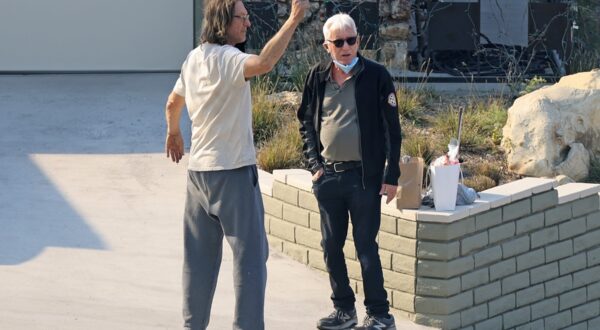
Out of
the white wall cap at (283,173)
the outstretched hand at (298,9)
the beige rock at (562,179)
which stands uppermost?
the outstretched hand at (298,9)

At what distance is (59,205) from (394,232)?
8.39ft

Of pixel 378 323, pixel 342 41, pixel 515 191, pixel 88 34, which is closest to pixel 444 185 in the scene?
pixel 515 191

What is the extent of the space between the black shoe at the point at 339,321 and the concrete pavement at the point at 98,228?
0.14 meters

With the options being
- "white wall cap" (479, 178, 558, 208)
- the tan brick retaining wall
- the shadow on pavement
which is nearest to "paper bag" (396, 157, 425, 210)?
the tan brick retaining wall

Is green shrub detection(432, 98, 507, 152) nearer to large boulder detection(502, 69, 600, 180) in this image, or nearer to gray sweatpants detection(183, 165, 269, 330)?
large boulder detection(502, 69, 600, 180)

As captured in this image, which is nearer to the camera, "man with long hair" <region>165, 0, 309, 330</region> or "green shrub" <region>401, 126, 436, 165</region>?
"man with long hair" <region>165, 0, 309, 330</region>

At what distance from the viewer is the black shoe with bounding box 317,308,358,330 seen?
640 cm

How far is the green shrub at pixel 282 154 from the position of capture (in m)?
8.26

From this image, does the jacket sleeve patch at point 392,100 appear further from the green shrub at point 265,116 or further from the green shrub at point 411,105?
the green shrub at point 411,105

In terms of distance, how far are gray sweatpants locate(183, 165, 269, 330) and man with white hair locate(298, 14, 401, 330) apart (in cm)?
80

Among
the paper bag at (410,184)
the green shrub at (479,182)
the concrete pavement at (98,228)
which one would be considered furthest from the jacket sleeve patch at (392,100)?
the green shrub at (479,182)

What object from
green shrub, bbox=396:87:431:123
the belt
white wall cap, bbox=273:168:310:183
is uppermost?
the belt

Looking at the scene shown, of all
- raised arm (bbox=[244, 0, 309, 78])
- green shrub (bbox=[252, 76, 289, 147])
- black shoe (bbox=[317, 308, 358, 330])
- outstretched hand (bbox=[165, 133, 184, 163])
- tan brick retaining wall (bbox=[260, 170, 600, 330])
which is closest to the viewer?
raised arm (bbox=[244, 0, 309, 78])

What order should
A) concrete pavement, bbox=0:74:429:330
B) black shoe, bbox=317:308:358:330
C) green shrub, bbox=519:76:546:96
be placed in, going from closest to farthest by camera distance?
black shoe, bbox=317:308:358:330
concrete pavement, bbox=0:74:429:330
green shrub, bbox=519:76:546:96
